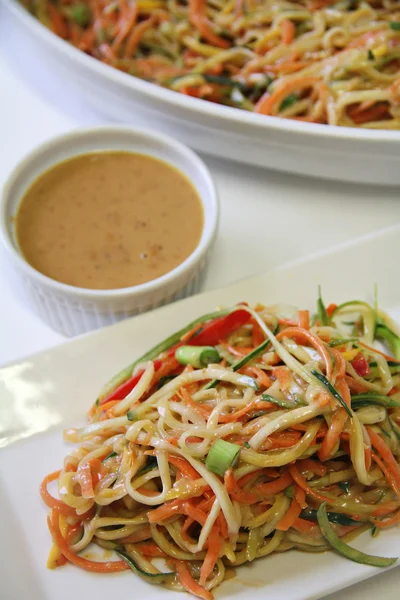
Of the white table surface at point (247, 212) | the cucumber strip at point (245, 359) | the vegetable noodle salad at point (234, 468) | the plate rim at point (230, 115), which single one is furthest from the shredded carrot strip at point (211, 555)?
the plate rim at point (230, 115)

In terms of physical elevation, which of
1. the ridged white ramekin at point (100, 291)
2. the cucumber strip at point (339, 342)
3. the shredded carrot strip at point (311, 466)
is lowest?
the shredded carrot strip at point (311, 466)

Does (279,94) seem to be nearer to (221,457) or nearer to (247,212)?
(247,212)

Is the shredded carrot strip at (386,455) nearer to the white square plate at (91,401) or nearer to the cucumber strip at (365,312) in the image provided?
the white square plate at (91,401)

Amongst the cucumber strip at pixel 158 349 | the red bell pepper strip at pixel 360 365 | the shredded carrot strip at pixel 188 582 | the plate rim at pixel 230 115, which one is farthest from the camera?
the plate rim at pixel 230 115

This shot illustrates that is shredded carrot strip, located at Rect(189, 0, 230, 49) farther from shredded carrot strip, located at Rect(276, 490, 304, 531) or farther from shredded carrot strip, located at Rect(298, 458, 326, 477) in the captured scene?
shredded carrot strip, located at Rect(276, 490, 304, 531)

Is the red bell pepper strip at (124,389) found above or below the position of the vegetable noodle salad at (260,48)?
below

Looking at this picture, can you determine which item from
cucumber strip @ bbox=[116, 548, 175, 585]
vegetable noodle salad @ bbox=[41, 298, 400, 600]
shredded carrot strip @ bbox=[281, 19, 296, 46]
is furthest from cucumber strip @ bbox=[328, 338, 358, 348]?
shredded carrot strip @ bbox=[281, 19, 296, 46]

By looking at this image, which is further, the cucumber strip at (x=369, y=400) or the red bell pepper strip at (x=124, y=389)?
the red bell pepper strip at (x=124, y=389)
